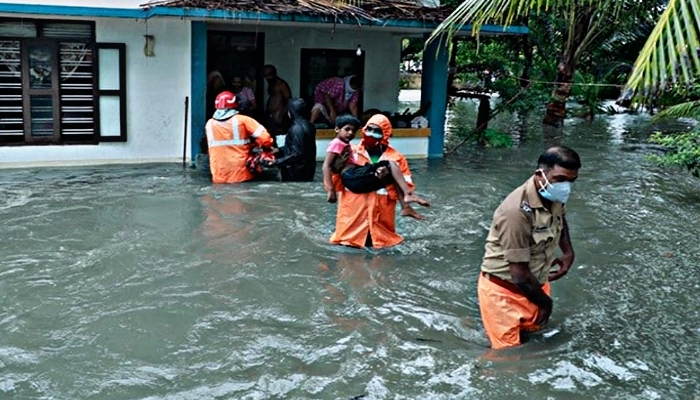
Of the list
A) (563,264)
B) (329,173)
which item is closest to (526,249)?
(563,264)

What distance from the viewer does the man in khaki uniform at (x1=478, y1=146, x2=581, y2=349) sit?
197 inches

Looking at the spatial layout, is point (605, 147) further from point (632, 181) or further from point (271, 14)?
point (271, 14)

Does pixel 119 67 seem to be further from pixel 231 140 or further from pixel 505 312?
pixel 505 312

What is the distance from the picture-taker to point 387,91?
16344 millimetres

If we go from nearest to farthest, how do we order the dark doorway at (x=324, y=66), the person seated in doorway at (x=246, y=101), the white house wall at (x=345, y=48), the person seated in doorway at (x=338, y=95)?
the person seated in doorway at (x=246, y=101) → the person seated in doorway at (x=338, y=95) → the white house wall at (x=345, y=48) → the dark doorway at (x=324, y=66)

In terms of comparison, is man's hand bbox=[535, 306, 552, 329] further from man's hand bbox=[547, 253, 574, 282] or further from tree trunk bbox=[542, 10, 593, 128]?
tree trunk bbox=[542, 10, 593, 128]

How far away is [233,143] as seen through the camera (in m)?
11.3

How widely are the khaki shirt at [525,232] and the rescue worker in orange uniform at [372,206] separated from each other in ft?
7.87

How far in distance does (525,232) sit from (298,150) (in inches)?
267

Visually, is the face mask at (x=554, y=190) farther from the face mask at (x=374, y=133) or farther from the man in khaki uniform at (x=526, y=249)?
the face mask at (x=374, y=133)

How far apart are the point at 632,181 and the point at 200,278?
8.52 m

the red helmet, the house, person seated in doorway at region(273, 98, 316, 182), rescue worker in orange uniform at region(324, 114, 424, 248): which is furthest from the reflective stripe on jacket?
rescue worker in orange uniform at region(324, 114, 424, 248)

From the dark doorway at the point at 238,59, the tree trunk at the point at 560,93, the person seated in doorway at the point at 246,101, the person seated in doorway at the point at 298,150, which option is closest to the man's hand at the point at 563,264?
the person seated in doorway at the point at 298,150

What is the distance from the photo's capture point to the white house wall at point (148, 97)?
1255 cm
